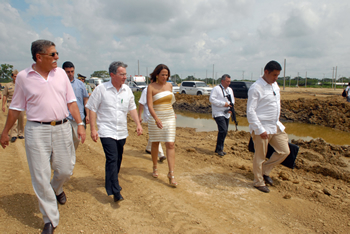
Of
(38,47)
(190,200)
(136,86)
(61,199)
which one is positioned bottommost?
(190,200)

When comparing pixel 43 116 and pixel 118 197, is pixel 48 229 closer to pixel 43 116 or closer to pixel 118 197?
pixel 118 197

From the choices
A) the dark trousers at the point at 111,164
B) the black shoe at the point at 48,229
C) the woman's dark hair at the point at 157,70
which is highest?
the woman's dark hair at the point at 157,70

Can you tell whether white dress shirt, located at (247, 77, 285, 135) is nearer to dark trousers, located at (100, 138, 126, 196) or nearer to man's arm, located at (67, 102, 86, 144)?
dark trousers, located at (100, 138, 126, 196)

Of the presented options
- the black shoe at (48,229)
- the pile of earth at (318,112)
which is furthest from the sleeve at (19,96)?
the pile of earth at (318,112)

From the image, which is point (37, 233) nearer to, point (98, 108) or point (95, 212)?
point (95, 212)

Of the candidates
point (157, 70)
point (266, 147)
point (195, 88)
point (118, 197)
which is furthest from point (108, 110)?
point (195, 88)

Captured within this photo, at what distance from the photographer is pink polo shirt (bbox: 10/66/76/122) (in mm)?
2643

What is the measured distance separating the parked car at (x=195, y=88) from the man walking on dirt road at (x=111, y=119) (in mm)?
20400

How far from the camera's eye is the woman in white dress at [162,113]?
397 centimetres

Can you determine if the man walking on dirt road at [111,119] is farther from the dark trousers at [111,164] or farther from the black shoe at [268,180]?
the black shoe at [268,180]

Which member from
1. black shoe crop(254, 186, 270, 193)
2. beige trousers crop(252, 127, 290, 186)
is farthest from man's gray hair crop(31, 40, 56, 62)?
black shoe crop(254, 186, 270, 193)

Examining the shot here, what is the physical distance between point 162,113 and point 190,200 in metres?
1.42

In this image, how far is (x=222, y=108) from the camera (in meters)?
5.95

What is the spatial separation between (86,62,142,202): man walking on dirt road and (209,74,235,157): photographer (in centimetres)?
299
